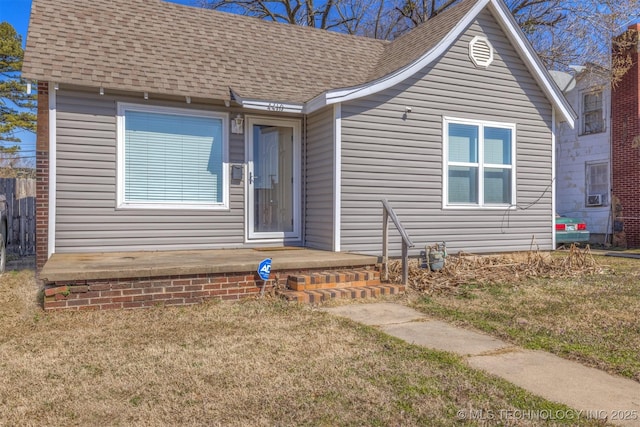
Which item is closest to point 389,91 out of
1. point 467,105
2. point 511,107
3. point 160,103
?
Answer: point 467,105

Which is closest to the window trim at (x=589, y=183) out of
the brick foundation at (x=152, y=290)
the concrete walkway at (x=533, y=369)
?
the brick foundation at (x=152, y=290)

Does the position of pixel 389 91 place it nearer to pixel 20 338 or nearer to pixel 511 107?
pixel 511 107

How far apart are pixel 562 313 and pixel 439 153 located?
3.66m

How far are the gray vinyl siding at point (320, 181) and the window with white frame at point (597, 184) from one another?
1113 centimetres

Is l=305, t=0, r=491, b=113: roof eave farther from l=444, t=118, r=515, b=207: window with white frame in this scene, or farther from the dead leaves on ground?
the dead leaves on ground

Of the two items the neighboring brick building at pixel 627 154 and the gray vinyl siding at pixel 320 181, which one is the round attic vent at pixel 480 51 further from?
the neighboring brick building at pixel 627 154

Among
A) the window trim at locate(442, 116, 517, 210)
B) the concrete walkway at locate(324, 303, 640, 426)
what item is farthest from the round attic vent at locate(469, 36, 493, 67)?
the concrete walkway at locate(324, 303, 640, 426)

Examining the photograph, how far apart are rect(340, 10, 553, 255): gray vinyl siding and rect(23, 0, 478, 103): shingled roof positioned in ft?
2.29

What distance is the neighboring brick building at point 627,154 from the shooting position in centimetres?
1415

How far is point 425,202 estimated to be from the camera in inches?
317

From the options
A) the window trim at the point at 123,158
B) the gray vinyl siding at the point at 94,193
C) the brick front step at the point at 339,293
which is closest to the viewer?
the brick front step at the point at 339,293

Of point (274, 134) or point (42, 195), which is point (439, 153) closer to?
point (274, 134)

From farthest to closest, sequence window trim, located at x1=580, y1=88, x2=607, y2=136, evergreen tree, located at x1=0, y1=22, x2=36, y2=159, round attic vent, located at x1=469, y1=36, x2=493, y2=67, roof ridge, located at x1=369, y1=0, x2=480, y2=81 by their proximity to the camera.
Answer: evergreen tree, located at x1=0, y1=22, x2=36, y2=159 < window trim, located at x1=580, y1=88, x2=607, y2=136 < round attic vent, located at x1=469, y1=36, x2=493, y2=67 < roof ridge, located at x1=369, y1=0, x2=480, y2=81

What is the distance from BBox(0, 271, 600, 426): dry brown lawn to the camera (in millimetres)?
2680
